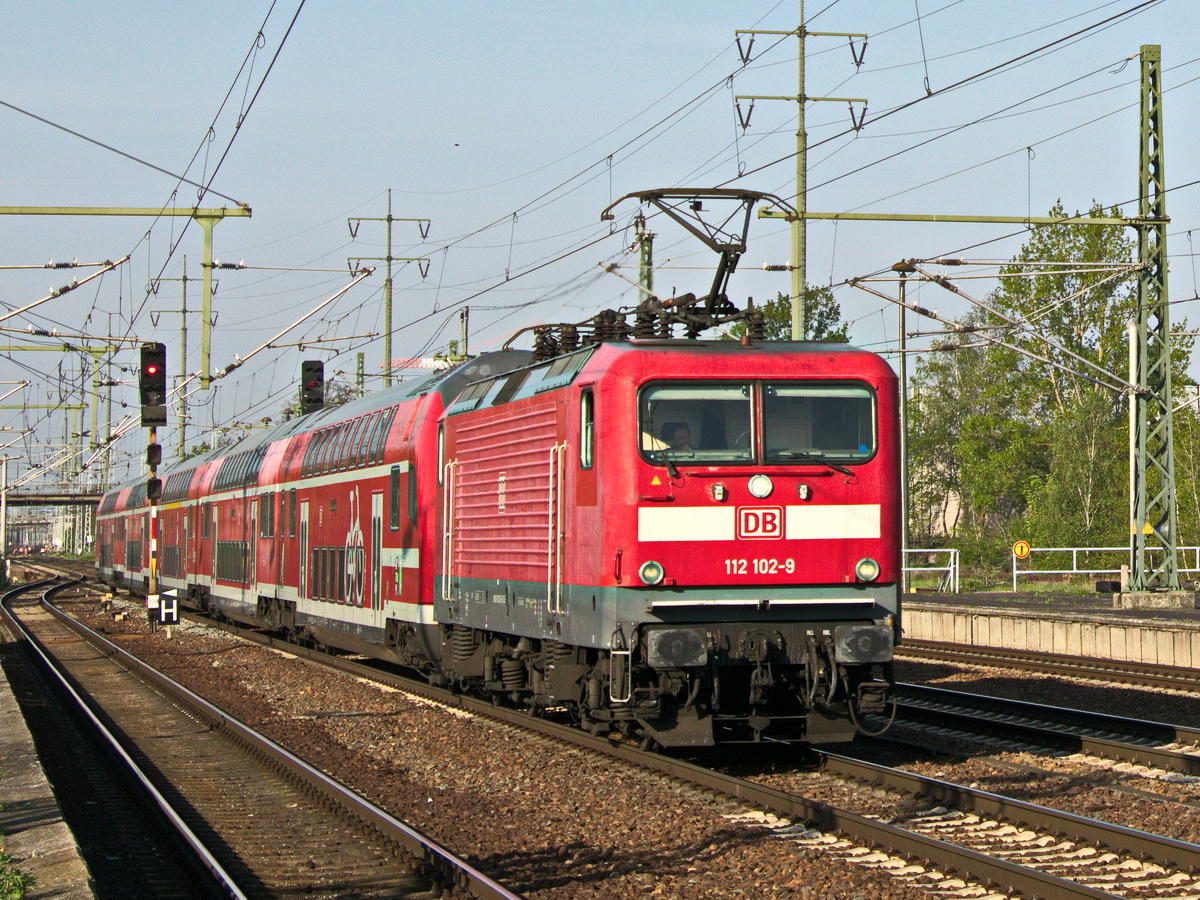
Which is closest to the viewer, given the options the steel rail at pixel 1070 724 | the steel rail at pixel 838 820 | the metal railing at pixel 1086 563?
the steel rail at pixel 838 820

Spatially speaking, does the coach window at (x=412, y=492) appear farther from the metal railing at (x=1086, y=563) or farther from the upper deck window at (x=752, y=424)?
the metal railing at (x=1086, y=563)

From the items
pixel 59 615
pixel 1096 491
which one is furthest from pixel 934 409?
pixel 59 615

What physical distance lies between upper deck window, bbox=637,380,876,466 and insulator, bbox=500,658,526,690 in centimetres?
405

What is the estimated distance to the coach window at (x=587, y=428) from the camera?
11578mm

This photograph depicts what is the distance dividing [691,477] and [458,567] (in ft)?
15.6

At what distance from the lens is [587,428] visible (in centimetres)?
1167

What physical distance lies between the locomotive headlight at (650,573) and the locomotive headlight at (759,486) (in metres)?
0.94

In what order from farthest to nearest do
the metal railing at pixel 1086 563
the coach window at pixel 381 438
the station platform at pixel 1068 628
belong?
the metal railing at pixel 1086 563, the station platform at pixel 1068 628, the coach window at pixel 381 438

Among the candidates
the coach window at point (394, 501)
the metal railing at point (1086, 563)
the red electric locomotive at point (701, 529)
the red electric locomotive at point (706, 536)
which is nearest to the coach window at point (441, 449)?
the coach window at point (394, 501)

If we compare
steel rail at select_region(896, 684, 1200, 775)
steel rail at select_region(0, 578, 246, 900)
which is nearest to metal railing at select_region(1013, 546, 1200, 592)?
steel rail at select_region(896, 684, 1200, 775)

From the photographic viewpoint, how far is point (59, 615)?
132 feet

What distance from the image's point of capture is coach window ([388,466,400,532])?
57.7ft

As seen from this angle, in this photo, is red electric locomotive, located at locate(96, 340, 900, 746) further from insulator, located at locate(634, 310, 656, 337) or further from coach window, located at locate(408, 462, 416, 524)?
coach window, located at locate(408, 462, 416, 524)

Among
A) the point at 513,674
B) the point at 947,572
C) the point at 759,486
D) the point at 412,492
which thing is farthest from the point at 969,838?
the point at 947,572
